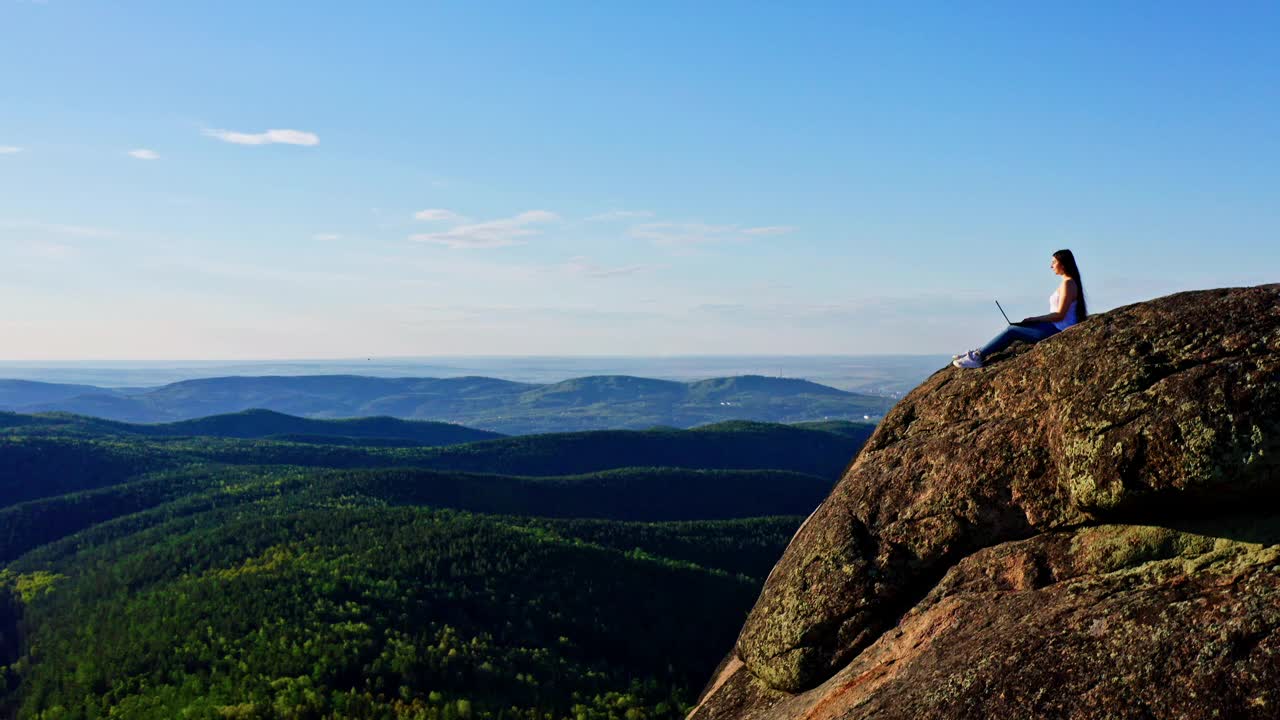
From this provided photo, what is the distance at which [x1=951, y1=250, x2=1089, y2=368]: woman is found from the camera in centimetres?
2017

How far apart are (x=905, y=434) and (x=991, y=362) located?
2787mm

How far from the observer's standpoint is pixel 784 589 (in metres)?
19.9

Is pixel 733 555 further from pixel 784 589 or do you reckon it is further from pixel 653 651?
pixel 784 589

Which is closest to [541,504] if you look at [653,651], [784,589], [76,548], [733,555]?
[733,555]

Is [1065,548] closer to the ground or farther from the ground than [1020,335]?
closer to the ground

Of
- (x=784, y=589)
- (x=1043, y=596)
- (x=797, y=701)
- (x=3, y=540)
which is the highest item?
(x=1043, y=596)

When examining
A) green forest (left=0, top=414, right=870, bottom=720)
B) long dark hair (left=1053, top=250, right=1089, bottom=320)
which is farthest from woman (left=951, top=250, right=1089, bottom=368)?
green forest (left=0, top=414, right=870, bottom=720)

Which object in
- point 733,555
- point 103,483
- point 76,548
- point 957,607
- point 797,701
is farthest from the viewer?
point 103,483

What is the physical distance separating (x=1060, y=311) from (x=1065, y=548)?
271 inches

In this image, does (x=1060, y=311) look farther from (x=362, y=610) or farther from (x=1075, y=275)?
(x=362, y=610)

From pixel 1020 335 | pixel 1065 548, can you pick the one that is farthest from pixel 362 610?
pixel 1065 548

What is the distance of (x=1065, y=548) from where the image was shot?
15688mm

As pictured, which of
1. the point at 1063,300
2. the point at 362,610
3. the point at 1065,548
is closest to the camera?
the point at 1065,548

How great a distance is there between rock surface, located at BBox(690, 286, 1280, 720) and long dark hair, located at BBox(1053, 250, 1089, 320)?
154cm
